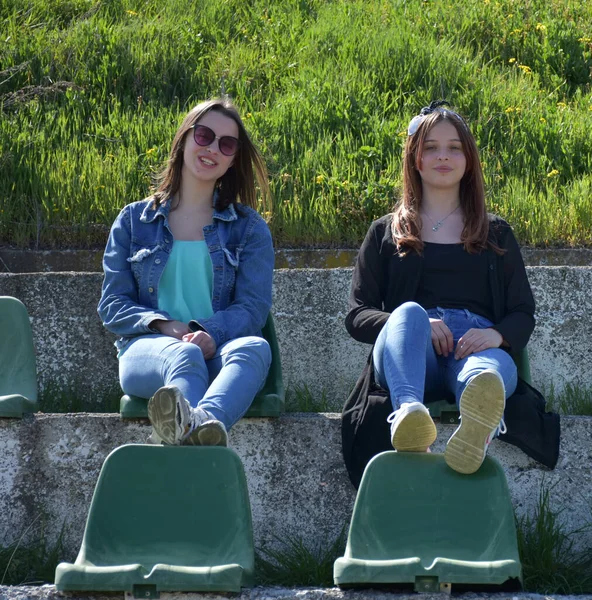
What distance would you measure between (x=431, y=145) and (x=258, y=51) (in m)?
2.87

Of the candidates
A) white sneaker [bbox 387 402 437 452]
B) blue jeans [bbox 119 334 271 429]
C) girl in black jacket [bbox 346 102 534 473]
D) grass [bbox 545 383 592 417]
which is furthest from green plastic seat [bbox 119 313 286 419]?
grass [bbox 545 383 592 417]

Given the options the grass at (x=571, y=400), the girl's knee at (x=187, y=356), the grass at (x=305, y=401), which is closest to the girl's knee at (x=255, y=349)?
the girl's knee at (x=187, y=356)

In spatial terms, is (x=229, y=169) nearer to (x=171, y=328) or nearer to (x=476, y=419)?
(x=171, y=328)

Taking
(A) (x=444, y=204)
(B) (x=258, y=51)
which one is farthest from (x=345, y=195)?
(B) (x=258, y=51)

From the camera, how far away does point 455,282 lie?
10.3ft

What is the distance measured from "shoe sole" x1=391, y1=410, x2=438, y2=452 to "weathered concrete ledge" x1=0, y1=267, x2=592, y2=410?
3.86 feet

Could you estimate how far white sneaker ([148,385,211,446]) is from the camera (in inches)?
93.2

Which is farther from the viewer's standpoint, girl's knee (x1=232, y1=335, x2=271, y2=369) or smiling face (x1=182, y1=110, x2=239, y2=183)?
smiling face (x1=182, y1=110, x2=239, y2=183)

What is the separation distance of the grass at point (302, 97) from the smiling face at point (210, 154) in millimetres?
946

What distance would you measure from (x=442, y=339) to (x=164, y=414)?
90cm

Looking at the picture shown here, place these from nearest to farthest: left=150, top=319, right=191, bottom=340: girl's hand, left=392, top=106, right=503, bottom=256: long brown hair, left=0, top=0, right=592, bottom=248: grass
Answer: left=150, top=319, right=191, bottom=340: girl's hand < left=392, top=106, right=503, bottom=256: long brown hair < left=0, top=0, right=592, bottom=248: grass

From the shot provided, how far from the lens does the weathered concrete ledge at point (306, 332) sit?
12.1ft

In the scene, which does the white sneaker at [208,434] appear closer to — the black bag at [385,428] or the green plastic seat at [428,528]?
the green plastic seat at [428,528]

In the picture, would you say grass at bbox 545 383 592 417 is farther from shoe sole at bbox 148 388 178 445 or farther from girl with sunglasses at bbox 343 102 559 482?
shoe sole at bbox 148 388 178 445
